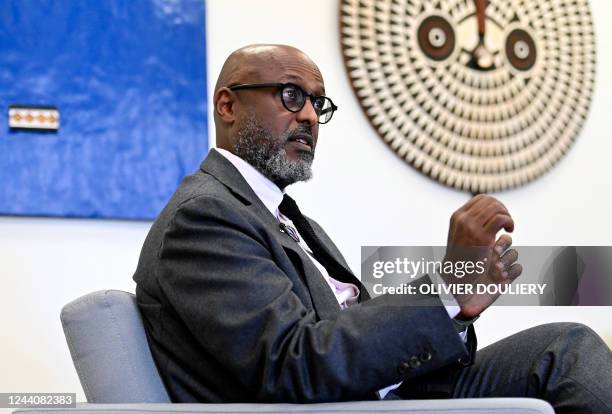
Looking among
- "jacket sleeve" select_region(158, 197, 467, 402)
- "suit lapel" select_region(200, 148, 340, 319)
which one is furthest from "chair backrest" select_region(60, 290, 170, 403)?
"suit lapel" select_region(200, 148, 340, 319)

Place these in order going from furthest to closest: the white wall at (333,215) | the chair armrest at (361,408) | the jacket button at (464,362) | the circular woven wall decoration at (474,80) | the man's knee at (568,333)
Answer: the circular woven wall decoration at (474,80), the white wall at (333,215), the jacket button at (464,362), the man's knee at (568,333), the chair armrest at (361,408)

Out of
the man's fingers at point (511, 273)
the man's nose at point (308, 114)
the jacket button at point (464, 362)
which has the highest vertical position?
the man's nose at point (308, 114)

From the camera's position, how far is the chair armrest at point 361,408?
140 centimetres

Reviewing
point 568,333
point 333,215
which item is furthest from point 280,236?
point 333,215

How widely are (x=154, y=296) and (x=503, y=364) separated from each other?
2.41 ft

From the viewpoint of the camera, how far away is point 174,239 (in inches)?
67.6

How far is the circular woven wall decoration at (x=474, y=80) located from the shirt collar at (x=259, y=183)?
1.02 metres

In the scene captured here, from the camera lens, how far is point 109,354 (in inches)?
65.6

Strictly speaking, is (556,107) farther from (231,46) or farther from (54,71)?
(54,71)

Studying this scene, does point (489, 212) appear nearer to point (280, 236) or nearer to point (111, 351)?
point (280, 236)

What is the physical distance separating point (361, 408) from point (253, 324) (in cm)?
26

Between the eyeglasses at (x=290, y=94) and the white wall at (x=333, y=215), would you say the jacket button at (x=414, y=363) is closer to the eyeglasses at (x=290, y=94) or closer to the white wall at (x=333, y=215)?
the eyeglasses at (x=290, y=94)

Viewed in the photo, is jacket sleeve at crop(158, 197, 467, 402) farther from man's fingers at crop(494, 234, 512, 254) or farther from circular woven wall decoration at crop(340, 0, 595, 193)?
circular woven wall decoration at crop(340, 0, 595, 193)

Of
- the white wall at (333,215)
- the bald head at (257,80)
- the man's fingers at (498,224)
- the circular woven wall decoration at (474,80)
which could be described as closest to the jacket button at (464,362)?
the man's fingers at (498,224)
